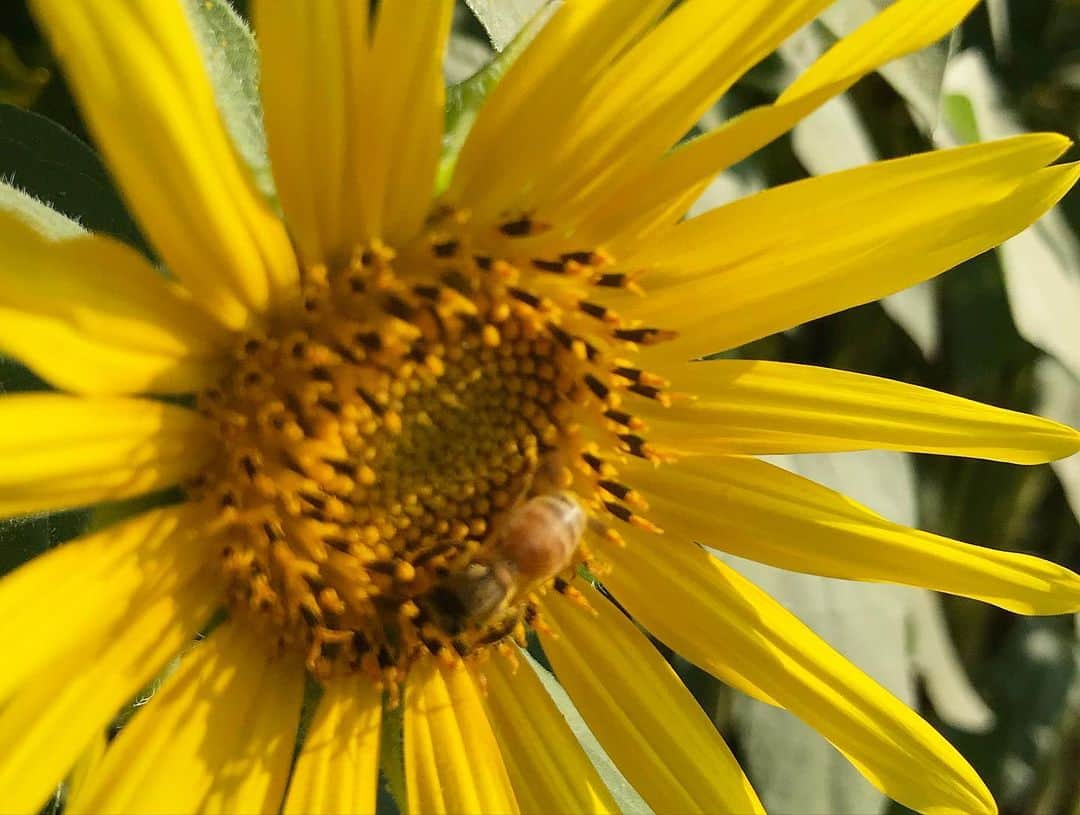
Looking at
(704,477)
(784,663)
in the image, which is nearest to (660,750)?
(784,663)

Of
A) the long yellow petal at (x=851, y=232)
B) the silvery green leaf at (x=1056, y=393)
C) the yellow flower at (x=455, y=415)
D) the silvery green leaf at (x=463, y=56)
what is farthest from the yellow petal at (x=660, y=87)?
the silvery green leaf at (x=1056, y=393)

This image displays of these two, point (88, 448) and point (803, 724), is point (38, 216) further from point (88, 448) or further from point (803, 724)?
point (803, 724)

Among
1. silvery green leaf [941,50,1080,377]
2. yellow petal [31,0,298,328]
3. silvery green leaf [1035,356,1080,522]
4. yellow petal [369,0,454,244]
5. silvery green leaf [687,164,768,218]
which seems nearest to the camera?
yellow petal [31,0,298,328]

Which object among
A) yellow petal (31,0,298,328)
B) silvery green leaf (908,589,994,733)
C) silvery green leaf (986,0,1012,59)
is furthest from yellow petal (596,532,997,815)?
silvery green leaf (986,0,1012,59)

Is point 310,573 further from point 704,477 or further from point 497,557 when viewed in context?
point 704,477

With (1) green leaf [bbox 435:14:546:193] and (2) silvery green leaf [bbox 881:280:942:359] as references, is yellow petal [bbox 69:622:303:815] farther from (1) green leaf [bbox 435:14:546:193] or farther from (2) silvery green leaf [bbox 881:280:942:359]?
(2) silvery green leaf [bbox 881:280:942:359]

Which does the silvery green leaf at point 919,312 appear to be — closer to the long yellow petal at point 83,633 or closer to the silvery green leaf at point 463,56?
the silvery green leaf at point 463,56

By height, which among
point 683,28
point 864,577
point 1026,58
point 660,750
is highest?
point 1026,58
